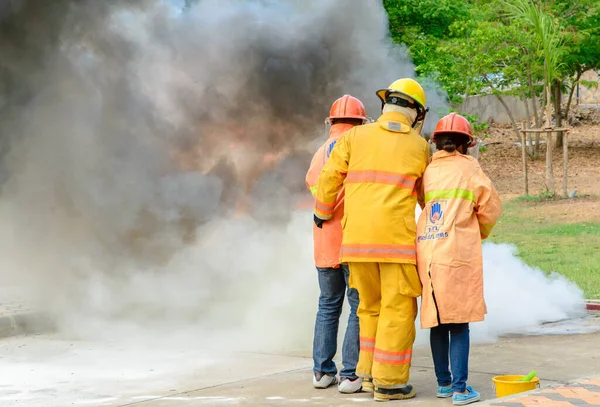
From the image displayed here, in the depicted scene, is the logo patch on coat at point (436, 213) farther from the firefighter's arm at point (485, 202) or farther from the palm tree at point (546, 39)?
the palm tree at point (546, 39)

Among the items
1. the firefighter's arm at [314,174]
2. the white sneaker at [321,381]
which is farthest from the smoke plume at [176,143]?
the white sneaker at [321,381]

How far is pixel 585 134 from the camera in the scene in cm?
2441

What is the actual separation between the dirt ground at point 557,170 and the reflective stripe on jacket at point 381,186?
10598 mm

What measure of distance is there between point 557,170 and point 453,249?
52.0ft

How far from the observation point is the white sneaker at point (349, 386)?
5.73 metres

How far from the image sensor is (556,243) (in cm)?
1335

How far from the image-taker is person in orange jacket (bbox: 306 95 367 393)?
5797 millimetres

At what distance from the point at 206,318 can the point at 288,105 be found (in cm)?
197

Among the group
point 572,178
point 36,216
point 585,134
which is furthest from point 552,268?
point 585,134

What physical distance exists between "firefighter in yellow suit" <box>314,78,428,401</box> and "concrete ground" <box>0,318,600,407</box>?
270mm

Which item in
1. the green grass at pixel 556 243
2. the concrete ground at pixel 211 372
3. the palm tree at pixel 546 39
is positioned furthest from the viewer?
the palm tree at pixel 546 39

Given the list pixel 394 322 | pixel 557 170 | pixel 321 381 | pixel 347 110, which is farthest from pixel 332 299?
pixel 557 170

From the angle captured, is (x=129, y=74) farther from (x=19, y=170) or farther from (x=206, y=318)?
(x=206, y=318)

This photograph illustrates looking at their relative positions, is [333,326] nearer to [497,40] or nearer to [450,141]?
[450,141]
